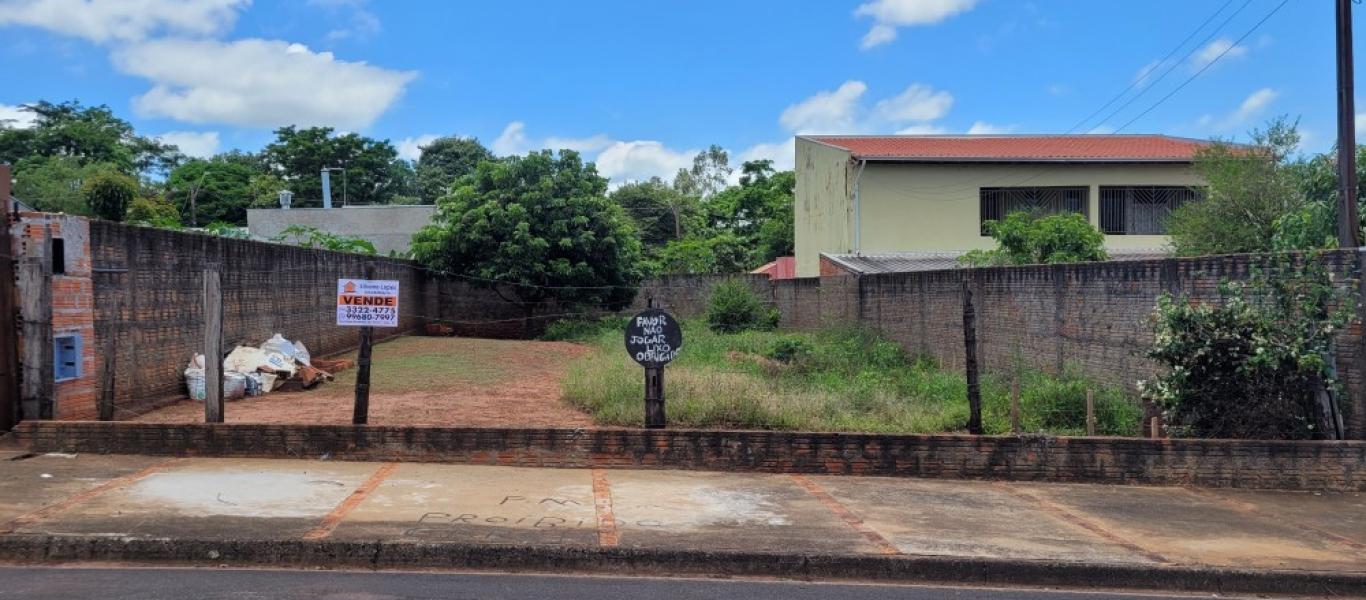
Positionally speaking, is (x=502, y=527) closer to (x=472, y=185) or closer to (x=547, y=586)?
(x=547, y=586)

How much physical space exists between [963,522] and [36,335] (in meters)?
8.99

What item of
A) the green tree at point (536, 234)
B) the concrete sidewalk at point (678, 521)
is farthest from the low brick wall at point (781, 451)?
the green tree at point (536, 234)

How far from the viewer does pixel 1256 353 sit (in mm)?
8742

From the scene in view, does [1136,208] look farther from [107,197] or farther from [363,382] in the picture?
[107,197]

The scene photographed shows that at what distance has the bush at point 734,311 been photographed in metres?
27.5

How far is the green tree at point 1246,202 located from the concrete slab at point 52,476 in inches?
784

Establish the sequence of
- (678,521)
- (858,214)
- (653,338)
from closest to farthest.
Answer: (678,521), (653,338), (858,214)

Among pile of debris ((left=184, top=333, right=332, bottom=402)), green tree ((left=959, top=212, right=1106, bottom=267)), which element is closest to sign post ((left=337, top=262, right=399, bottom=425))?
pile of debris ((left=184, top=333, right=332, bottom=402))

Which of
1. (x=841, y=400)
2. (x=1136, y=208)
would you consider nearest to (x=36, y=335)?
(x=841, y=400)

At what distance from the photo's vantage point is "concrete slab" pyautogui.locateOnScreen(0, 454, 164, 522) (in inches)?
271

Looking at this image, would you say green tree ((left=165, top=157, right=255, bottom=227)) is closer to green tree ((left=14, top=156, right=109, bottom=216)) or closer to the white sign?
green tree ((left=14, top=156, right=109, bottom=216))

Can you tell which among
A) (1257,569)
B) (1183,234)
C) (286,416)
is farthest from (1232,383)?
(1183,234)

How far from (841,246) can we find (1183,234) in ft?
36.4

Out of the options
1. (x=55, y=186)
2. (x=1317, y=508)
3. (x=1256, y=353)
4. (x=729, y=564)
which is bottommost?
(x=1317, y=508)
